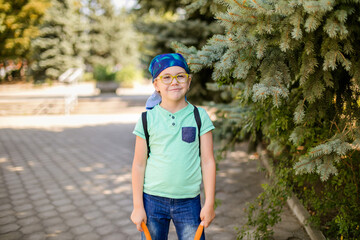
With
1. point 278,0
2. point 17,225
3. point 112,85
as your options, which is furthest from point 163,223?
point 112,85

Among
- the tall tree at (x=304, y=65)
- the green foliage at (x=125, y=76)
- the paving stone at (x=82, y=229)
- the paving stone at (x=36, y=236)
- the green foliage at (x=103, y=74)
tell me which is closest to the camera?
the tall tree at (x=304, y=65)

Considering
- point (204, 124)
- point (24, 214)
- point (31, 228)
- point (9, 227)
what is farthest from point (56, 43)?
point (204, 124)

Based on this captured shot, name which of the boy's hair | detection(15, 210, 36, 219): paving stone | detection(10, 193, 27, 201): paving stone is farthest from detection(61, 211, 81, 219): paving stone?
the boy's hair

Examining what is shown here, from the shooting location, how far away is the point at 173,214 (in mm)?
1950

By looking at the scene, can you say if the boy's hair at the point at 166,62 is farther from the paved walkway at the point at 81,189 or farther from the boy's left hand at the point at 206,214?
the paved walkway at the point at 81,189

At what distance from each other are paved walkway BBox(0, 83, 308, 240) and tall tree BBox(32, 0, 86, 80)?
63.4 feet

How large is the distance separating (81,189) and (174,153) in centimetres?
345

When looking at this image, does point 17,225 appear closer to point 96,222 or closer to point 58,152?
point 96,222

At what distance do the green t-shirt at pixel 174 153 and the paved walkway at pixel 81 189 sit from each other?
5.61ft

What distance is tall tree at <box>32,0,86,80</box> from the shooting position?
86.9ft

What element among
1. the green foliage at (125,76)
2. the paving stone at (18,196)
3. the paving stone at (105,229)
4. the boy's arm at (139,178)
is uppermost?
the green foliage at (125,76)

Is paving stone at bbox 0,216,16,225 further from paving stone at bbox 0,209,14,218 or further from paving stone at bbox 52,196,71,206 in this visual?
paving stone at bbox 52,196,71,206

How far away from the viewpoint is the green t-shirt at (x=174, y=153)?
1.91 meters

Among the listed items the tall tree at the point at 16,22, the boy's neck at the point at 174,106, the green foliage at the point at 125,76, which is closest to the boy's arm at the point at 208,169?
the boy's neck at the point at 174,106
